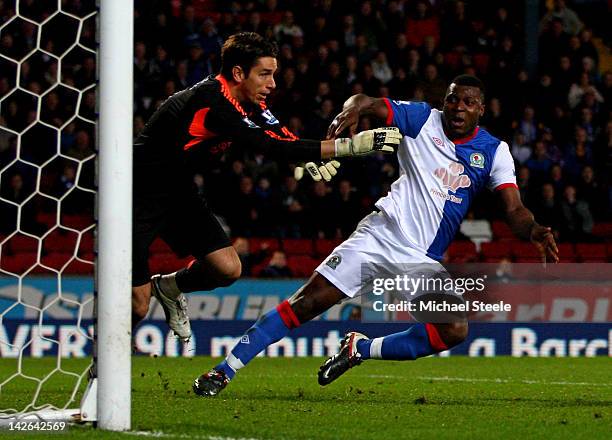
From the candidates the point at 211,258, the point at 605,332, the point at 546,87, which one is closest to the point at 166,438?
the point at 211,258

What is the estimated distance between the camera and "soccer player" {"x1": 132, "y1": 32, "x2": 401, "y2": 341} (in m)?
6.48

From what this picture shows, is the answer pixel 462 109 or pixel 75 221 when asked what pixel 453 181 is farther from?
pixel 75 221

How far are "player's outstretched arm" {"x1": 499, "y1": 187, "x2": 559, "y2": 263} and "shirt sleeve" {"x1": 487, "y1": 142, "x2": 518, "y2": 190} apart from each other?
0.05 meters

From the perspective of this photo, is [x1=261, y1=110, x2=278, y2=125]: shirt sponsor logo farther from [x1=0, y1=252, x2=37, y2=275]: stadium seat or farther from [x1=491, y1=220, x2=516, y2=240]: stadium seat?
[x1=491, y1=220, x2=516, y2=240]: stadium seat

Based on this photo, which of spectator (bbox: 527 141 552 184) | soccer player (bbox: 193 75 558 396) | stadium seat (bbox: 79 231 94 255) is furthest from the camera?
spectator (bbox: 527 141 552 184)

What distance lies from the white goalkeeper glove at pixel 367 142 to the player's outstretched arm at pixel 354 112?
54 cm

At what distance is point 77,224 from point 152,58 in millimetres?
3122

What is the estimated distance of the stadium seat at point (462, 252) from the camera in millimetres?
14031

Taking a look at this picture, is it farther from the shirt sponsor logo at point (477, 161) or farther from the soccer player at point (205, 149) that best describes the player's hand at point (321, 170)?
the shirt sponsor logo at point (477, 161)

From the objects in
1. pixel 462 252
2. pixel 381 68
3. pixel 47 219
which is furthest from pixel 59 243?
pixel 381 68

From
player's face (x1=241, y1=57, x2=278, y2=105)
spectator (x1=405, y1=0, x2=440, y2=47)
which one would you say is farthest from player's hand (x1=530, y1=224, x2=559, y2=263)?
spectator (x1=405, y1=0, x2=440, y2=47)

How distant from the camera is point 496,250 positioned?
47.7 feet

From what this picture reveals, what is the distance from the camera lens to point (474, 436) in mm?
5410

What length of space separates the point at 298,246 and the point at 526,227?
714 centimetres
